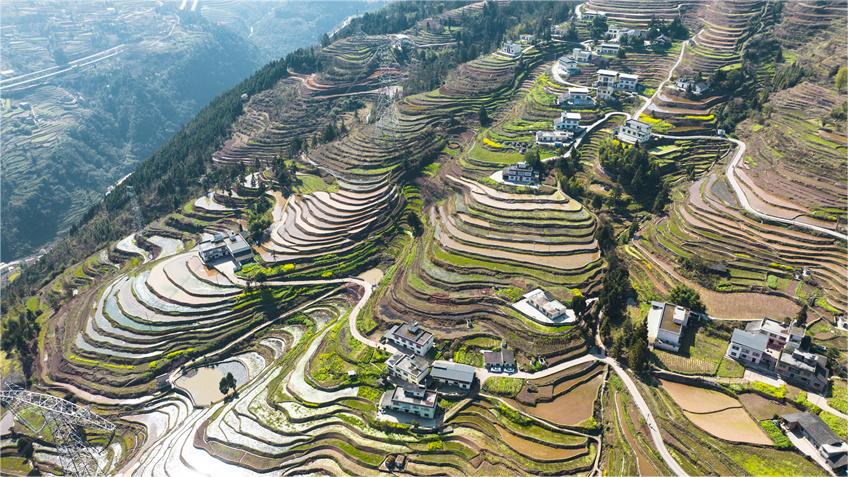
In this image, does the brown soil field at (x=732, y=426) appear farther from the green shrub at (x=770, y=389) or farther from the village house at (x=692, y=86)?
the village house at (x=692, y=86)

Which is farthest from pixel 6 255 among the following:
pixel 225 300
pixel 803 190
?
pixel 803 190

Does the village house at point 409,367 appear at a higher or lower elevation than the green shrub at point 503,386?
higher

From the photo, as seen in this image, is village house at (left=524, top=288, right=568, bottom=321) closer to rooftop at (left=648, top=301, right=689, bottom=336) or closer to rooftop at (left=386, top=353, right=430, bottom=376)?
rooftop at (left=648, top=301, right=689, bottom=336)

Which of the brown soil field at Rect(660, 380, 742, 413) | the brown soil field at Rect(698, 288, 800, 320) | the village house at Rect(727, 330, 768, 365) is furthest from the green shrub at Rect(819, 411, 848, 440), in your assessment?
the brown soil field at Rect(698, 288, 800, 320)

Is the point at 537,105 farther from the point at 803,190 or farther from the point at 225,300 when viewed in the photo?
the point at 225,300

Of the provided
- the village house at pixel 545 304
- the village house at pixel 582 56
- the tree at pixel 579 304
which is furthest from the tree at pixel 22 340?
the village house at pixel 582 56

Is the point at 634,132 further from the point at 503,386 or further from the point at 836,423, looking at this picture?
the point at 503,386
